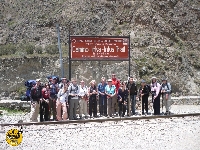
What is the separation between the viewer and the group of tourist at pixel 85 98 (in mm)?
12961

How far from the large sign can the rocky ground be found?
4.31m

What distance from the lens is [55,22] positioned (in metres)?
34.1

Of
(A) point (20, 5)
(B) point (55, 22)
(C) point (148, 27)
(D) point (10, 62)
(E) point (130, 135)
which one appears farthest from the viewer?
(A) point (20, 5)

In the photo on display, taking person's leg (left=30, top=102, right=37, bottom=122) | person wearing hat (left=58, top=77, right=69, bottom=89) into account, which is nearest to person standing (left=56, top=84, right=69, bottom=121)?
person wearing hat (left=58, top=77, right=69, bottom=89)

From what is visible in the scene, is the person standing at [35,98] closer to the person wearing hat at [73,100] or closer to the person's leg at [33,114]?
the person's leg at [33,114]

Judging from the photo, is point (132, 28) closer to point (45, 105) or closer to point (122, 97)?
point (122, 97)

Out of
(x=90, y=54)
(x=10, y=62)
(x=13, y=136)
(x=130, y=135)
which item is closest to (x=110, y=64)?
(x=90, y=54)

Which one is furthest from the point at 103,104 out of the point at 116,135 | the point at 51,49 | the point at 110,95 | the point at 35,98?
the point at 51,49

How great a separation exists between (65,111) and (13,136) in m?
8.43

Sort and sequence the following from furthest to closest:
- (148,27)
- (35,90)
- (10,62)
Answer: (148,27) → (10,62) → (35,90)

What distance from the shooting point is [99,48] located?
1588 centimetres

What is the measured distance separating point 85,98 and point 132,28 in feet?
60.8

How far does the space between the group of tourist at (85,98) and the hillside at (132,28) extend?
11545 mm

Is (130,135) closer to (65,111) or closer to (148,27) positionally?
(65,111)
